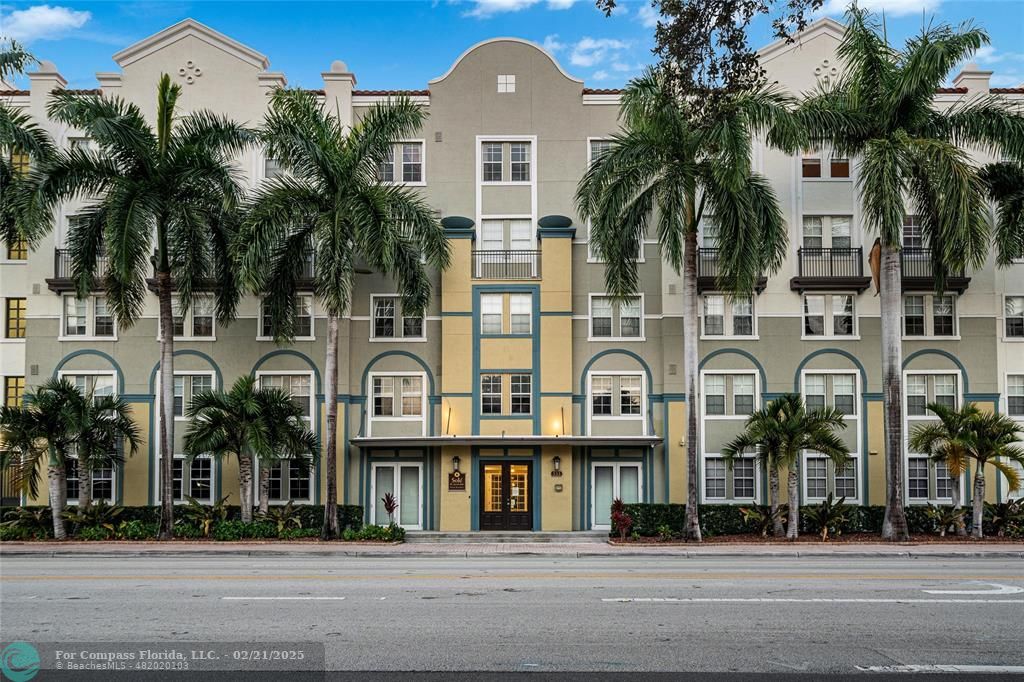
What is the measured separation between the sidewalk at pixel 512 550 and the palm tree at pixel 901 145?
2614mm

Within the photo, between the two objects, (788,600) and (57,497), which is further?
(57,497)

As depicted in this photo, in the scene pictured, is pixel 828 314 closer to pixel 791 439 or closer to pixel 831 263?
pixel 831 263

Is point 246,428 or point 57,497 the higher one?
point 246,428

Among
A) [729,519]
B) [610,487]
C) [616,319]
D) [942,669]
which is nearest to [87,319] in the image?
[616,319]

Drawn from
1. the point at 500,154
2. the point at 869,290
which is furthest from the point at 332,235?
the point at 869,290

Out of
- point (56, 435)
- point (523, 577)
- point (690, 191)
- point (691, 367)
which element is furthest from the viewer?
point (691, 367)

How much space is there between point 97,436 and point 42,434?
1493 mm

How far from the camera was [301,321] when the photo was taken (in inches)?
1211

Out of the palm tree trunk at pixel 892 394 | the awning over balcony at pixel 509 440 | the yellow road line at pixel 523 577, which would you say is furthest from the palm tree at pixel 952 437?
the yellow road line at pixel 523 577

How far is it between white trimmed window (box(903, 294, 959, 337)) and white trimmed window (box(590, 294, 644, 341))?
326 inches

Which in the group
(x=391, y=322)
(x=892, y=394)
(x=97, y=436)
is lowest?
(x=97, y=436)

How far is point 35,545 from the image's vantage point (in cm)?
2528

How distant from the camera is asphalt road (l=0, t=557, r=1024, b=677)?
10.2m

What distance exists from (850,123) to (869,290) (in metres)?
6.47
